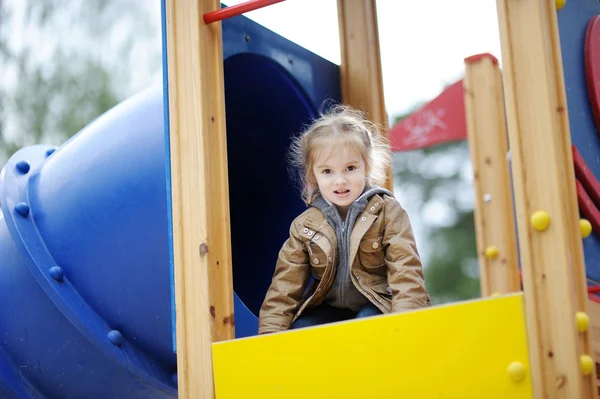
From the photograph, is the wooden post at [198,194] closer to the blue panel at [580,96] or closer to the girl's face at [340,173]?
the girl's face at [340,173]

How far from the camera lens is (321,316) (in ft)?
7.06

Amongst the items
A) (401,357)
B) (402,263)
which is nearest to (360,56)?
(402,263)

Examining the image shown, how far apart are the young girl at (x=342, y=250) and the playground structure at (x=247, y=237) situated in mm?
188

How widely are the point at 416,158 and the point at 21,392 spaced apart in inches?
467

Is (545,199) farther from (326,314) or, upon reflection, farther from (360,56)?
(360,56)

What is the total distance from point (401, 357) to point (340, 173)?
0.88m

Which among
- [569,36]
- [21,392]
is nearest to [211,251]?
[21,392]

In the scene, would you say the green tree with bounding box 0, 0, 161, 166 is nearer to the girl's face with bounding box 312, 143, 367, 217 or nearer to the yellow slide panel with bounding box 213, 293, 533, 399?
the girl's face with bounding box 312, 143, 367, 217

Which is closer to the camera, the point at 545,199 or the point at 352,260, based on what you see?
the point at 545,199

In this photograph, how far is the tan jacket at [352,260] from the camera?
2074 mm

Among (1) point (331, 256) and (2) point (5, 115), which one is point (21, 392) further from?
(2) point (5, 115)

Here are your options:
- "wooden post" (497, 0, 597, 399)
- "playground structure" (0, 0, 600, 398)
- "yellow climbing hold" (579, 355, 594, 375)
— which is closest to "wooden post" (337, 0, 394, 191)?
"playground structure" (0, 0, 600, 398)

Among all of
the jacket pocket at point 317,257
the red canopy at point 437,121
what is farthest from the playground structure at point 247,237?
the red canopy at point 437,121

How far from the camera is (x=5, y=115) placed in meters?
12.9
